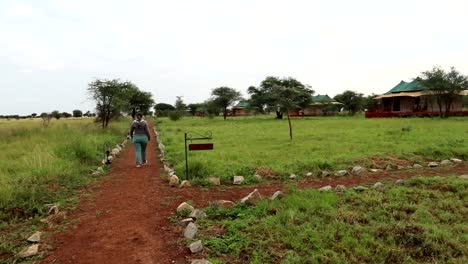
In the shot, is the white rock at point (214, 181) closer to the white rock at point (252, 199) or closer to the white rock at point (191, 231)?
the white rock at point (252, 199)

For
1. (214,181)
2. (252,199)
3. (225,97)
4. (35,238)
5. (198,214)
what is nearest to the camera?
(35,238)

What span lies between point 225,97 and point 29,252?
51014 mm

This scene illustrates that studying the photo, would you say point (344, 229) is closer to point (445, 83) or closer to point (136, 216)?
point (136, 216)

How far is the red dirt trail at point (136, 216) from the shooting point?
4374 mm

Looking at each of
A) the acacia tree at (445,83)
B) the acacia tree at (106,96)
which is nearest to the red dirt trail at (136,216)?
the acacia tree at (106,96)

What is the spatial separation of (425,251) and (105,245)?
13.5 ft

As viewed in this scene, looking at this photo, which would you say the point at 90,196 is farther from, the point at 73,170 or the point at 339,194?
the point at 339,194

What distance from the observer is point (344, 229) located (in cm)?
483

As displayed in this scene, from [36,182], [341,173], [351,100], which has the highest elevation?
[351,100]

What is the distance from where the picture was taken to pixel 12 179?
7.28m

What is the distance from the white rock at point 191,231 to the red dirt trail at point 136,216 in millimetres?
117

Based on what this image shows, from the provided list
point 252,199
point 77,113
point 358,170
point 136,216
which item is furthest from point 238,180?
point 77,113

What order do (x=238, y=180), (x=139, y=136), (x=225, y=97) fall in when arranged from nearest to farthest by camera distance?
(x=238, y=180)
(x=139, y=136)
(x=225, y=97)

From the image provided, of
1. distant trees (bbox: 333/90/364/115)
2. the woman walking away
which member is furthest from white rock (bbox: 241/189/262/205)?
distant trees (bbox: 333/90/364/115)
